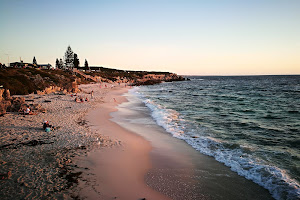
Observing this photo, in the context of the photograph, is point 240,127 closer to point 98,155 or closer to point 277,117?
point 277,117

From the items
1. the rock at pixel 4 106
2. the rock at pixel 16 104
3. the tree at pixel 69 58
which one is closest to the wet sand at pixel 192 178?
the rock at pixel 4 106

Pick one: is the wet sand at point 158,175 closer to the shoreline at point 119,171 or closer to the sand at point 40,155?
the shoreline at point 119,171

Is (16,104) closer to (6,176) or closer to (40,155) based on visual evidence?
(40,155)

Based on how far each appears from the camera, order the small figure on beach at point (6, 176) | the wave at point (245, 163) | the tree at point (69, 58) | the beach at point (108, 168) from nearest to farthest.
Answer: the beach at point (108, 168) < the small figure on beach at point (6, 176) < the wave at point (245, 163) < the tree at point (69, 58)

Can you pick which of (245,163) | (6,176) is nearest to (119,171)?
(6,176)

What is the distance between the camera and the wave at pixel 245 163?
6.31 m

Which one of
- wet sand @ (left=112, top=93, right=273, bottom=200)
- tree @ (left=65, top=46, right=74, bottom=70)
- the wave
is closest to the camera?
wet sand @ (left=112, top=93, right=273, bottom=200)

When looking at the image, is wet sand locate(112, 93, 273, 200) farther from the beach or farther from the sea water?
the sea water

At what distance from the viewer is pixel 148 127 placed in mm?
14227

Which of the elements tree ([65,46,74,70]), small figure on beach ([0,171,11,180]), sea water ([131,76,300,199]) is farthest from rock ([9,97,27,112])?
tree ([65,46,74,70])

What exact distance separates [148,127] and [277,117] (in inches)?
540

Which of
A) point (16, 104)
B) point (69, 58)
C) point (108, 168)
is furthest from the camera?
point (69, 58)

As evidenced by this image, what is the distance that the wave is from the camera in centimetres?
631

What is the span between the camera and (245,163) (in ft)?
26.6
